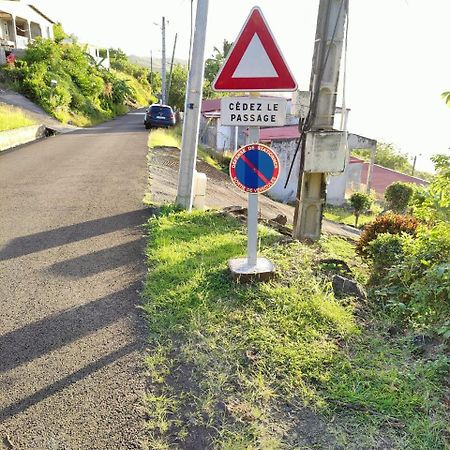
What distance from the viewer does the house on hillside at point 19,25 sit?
30562 mm

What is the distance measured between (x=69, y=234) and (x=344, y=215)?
55.0 ft

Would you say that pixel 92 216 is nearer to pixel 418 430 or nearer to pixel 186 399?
pixel 186 399

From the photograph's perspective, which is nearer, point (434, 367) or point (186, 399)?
point (186, 399)

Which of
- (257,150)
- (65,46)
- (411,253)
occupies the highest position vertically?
(65,46)

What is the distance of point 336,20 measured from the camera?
505 cm

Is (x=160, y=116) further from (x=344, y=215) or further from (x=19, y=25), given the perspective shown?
(x=19, y=25)

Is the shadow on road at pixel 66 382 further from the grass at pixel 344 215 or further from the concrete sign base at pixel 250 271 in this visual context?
the grass at pixel 344 215

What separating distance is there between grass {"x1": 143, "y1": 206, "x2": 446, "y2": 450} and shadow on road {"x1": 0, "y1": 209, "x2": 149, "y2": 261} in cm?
156

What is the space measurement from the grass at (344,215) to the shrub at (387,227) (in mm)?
12669

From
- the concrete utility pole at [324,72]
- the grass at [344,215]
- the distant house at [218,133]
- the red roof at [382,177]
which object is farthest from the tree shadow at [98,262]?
the red roof at [382,177]

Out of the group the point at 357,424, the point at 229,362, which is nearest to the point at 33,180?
the point at 229,362

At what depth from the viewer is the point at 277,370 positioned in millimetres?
2521

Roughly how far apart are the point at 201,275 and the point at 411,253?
1973 millimetres

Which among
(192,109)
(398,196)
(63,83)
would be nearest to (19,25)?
(63,83)
